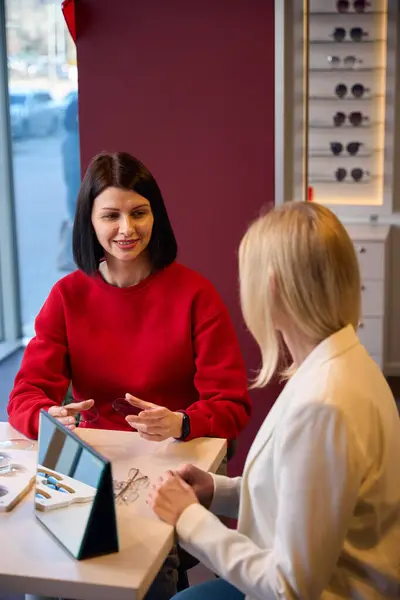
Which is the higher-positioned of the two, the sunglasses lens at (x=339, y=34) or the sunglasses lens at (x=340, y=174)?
the sunglasses lens at (x=339, y=34)

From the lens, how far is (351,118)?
4.77 meters

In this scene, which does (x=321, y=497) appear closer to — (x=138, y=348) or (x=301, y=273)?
(x=301, y=273)

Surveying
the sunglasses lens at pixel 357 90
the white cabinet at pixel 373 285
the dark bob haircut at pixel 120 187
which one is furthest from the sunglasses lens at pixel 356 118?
the dark bob haircut at pixel 120 187

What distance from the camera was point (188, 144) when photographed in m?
3.19

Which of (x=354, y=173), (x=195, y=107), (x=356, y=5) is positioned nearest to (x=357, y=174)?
(x=354, y=173)

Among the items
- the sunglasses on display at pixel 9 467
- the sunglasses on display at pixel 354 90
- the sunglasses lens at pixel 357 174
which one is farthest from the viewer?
the sunglasses lens at pixel 357 174

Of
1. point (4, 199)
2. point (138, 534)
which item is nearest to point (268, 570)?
point (138, 534)

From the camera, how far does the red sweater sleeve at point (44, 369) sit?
2053 millimetres

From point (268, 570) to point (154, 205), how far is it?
3.81 ft

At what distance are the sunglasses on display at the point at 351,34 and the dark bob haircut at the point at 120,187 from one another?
110 inches

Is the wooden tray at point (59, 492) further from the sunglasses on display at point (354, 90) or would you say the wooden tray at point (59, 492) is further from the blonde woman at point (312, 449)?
the sunglasses on display at point (354, 90)

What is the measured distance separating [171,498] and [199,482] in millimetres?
140

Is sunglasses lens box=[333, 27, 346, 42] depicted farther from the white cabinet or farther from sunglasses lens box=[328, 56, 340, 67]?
the white cabinet

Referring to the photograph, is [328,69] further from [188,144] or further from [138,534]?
[138,534]
